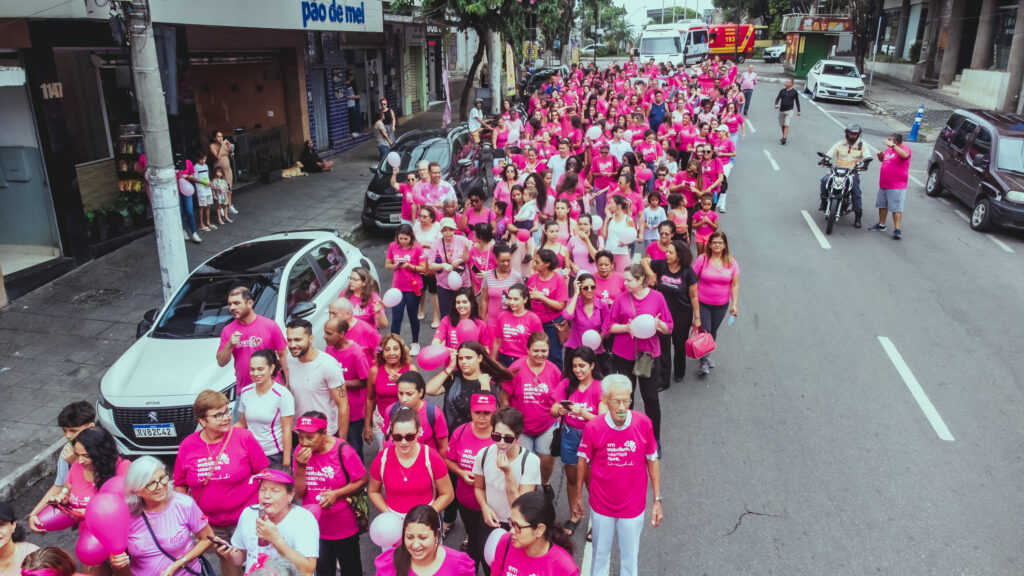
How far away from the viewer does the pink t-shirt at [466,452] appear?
454 centimetres

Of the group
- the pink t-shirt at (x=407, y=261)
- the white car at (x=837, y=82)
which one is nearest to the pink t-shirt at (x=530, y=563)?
the pink t-shirt at (x=407, y=261)

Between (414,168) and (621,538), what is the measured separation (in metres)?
9.98

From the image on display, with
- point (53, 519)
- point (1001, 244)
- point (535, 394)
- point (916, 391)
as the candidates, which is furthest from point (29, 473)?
point (1001, 244)

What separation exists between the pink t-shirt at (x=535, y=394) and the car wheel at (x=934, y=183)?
13.8 metres

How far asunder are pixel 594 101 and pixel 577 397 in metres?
13.4

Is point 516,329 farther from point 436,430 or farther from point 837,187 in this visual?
point 837,187

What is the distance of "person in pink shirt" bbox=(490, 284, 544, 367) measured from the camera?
591 centimetres

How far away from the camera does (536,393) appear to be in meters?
5.16

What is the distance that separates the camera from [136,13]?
8.01m

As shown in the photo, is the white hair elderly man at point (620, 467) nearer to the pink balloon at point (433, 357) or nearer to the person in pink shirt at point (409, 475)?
the person in pink shirt at point (409, 475)

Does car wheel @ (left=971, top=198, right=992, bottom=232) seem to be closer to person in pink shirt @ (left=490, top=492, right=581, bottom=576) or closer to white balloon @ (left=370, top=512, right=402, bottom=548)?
person in pink shirt @ (left=490, top=492, right=581, bottom=576)

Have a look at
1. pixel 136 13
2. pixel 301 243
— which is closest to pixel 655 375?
pixel 301 243

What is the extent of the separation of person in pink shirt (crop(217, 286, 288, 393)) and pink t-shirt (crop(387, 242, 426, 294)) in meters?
2.32

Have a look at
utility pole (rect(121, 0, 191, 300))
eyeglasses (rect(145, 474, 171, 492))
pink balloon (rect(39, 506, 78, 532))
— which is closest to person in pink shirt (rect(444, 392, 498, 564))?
eyeglasses (rect(145, 474, 171, 492))
